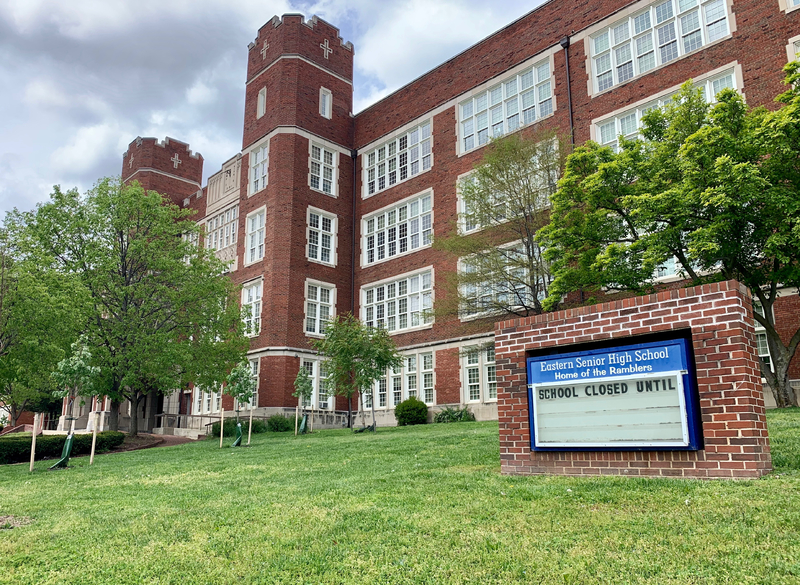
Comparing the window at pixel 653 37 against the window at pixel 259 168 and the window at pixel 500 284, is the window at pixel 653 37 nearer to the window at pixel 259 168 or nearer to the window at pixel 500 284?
the window at pixel 500 284

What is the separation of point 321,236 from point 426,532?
30645 mm

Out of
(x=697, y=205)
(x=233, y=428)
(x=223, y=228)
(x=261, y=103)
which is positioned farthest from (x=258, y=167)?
(x=697, y=205)

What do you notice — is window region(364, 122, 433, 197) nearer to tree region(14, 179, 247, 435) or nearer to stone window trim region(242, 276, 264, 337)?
stone window trim region(242, 276, 264, 337)

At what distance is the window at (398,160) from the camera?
3338cm

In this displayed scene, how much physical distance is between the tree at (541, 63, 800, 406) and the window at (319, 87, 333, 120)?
20.5 m

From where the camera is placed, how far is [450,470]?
9297 millimetres

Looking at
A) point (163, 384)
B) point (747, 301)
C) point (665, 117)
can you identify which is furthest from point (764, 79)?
point (163, 384)

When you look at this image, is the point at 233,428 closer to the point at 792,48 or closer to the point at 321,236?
the point at 321,236

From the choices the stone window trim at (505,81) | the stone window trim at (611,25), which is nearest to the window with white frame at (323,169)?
the stone window trim at (505,81)

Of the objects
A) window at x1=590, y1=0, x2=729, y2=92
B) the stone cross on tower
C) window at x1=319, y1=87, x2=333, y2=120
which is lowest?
window at x1=590, y1=0, x2=729, y2=92

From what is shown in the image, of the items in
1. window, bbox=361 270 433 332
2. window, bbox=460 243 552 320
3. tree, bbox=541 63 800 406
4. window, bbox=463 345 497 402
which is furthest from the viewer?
window, bbox=361 270 433 332

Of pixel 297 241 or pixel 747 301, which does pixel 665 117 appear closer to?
pixel 747 301

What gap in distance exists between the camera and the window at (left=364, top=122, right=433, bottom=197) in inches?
1314

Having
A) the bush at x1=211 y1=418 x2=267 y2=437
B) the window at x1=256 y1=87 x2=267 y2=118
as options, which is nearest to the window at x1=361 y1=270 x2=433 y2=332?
the bush at x1=211 y1=418 x2=267 y2=437
